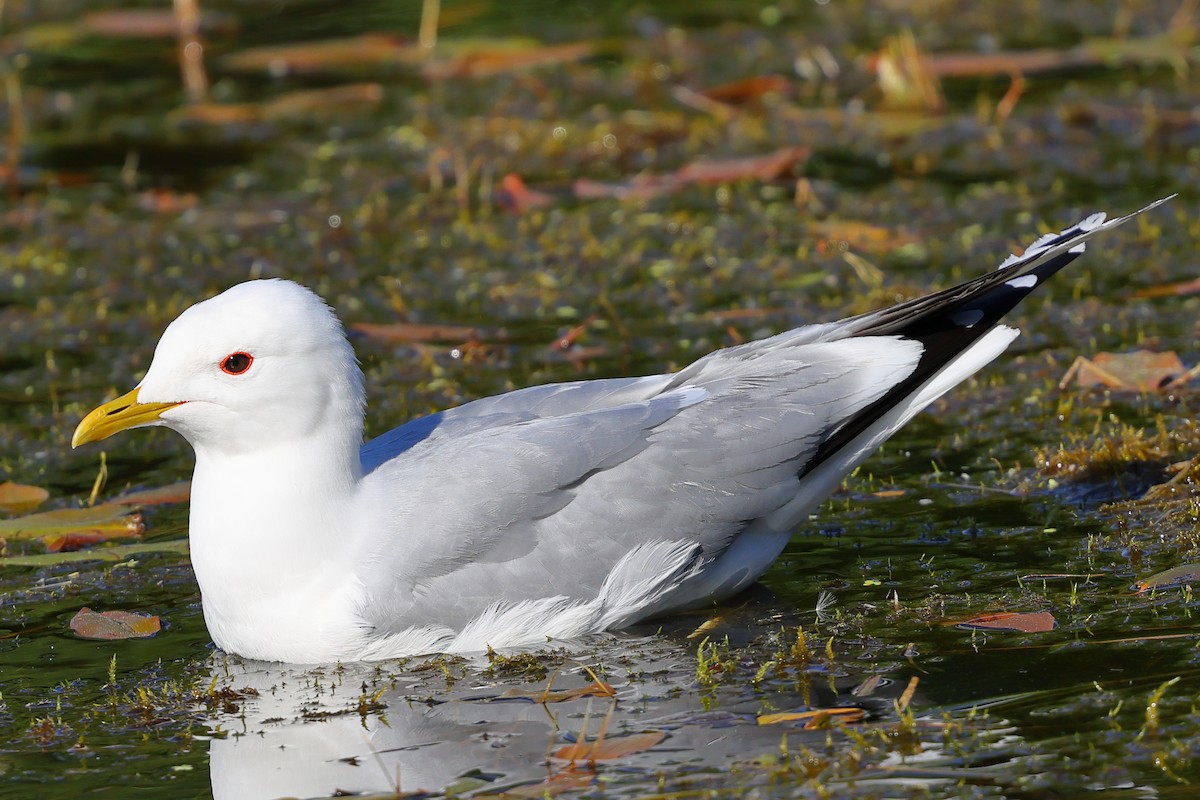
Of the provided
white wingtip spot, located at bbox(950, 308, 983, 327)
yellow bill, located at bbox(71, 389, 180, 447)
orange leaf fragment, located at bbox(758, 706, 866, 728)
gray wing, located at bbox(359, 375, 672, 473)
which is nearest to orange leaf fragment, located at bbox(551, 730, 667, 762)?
orange leaf fragment, located at bbox(758, 706, 866, 728)

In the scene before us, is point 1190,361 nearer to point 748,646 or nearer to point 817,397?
Answer: point 817,397

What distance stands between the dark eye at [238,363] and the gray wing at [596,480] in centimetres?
53

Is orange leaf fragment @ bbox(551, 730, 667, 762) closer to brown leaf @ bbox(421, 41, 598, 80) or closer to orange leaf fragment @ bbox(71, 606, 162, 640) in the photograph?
orange leaf fragment @ bbox(71, 606, 162, 640)

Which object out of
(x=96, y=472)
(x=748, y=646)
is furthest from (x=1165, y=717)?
(x=96, y=472)

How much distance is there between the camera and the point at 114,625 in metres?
5.86

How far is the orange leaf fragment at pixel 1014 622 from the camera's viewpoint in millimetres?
5250

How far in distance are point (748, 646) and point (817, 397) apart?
936 millimetres

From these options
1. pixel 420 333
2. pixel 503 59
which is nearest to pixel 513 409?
pixel 420 333

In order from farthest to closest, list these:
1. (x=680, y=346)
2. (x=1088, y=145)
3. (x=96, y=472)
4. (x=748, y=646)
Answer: (x=1088, y=145) → (x=680, y=346) → (x=96, y=472) → (x=748, y=646)

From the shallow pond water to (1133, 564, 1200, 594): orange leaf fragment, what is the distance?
0.15ft

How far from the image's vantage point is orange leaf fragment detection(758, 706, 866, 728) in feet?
15.4

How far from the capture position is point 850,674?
199 inches

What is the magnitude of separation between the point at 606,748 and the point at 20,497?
11.4 feet

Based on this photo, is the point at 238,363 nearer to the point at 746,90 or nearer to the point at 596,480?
the point at 596,480
